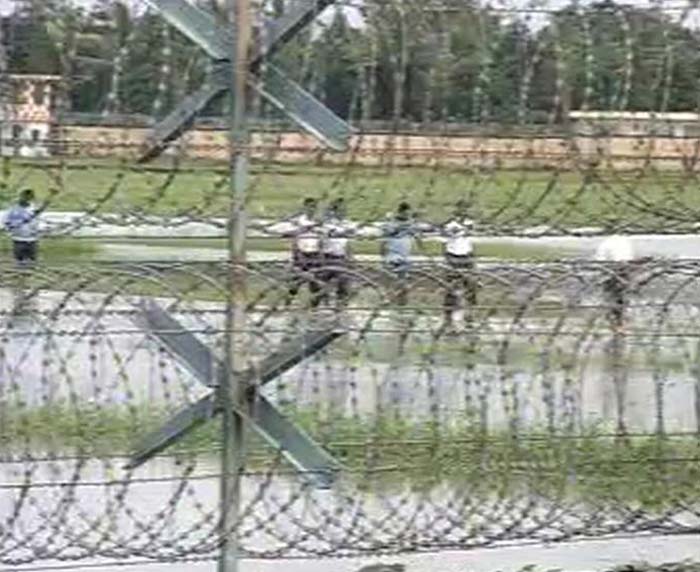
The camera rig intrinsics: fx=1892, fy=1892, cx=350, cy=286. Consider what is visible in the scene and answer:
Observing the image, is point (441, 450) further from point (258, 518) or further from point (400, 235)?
point (400, 235)

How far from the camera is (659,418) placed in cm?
531

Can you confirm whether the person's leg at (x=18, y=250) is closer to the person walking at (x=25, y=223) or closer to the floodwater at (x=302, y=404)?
the person walking at (x=25, y=223)

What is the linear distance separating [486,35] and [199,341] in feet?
3.52

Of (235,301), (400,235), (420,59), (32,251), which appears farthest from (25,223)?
(420,59)

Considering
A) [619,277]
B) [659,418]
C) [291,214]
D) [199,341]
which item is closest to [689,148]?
[619,277]

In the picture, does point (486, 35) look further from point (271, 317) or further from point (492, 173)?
point (271, 317)

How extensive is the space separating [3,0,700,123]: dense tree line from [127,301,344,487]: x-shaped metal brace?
54 centimetres

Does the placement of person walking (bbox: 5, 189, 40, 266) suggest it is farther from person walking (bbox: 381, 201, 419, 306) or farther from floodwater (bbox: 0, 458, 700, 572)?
person walking (bbox: 381, 201, 419, 306)

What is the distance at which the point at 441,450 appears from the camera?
16.9 ft

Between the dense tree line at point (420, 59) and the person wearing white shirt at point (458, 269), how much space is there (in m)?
0.27

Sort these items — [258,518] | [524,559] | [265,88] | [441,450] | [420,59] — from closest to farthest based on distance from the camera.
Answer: [265,88], [420,59], [441,450], [258,518], [524,559]

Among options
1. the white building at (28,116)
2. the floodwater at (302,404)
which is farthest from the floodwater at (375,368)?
the white building at (28,116)

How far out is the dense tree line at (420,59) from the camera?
15.0 feet

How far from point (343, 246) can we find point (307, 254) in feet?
0.32
